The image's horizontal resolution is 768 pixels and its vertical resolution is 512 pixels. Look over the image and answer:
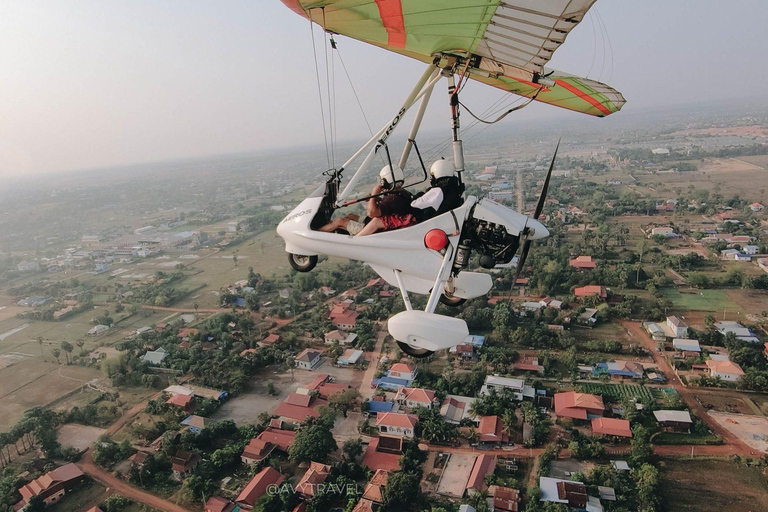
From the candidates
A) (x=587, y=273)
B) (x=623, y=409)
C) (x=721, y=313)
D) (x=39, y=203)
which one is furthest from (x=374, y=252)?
(x=39, y=203)

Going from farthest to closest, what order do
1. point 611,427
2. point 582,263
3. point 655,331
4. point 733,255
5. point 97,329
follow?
1. point 733,255
2. point 582,263
3. point 97,329
4. point 655,331
5. point 611,427

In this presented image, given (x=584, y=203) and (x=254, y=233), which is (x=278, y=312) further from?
(x=584, y=203)

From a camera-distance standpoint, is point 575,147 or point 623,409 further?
point 575,147

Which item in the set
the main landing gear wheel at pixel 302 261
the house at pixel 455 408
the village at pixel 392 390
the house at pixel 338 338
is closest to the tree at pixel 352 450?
the village at pixel 392 390

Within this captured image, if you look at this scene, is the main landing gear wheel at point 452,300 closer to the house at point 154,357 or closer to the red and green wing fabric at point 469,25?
the red and green wing fabric at point 469,25

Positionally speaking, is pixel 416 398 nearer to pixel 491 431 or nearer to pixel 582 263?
pixel 491 431

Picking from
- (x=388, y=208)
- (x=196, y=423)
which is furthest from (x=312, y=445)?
(x=388, y=208)
